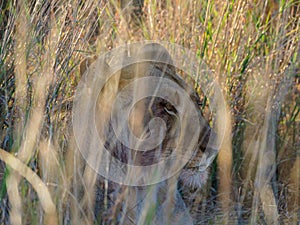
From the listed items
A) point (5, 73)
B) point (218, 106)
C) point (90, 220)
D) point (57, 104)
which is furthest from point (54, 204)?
point (218, 106)

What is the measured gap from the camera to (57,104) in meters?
2.85

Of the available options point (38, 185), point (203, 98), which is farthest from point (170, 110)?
point (203, 98)

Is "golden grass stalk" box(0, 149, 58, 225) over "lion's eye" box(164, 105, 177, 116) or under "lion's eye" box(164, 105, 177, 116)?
→ under

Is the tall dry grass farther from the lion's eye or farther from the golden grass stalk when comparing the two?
the lion's eye

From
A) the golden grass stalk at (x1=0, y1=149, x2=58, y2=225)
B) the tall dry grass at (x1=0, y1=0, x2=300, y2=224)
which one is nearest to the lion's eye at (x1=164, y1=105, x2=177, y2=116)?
the tall dry grass at (x1=0, y1=0, x2=300, y2=224)

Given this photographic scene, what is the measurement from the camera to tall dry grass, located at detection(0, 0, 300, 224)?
2555mm

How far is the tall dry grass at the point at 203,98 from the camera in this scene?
255cm

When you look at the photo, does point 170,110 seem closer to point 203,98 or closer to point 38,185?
point 38,185

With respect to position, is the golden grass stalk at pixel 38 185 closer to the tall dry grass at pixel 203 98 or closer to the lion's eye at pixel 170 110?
the tall dry grass at pixel 203 98

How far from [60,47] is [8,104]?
334 mm

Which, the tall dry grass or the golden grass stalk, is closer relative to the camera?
the golden grass stalk

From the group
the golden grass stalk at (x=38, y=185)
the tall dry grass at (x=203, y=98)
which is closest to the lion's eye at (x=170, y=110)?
the tall dry grass at (x=203, y=98)

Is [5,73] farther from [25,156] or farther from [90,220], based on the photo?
[90,220]

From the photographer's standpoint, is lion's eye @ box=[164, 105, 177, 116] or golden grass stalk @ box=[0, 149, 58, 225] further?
lion's eye @ box=[164, 105, 177, 116]
